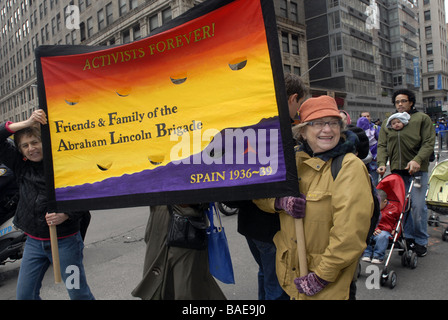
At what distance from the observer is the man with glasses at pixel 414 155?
14.0 feet

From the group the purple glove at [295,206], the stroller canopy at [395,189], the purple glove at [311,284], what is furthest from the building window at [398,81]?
the purple glove at [311,284]

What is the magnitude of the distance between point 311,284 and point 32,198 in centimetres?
216

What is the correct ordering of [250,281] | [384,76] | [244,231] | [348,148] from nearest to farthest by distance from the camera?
[348,148]
[244,231]
[250,281]
[384,76]

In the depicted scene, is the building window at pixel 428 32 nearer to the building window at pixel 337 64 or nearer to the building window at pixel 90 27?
the building window at pixel 337 64

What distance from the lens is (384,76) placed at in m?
59.1

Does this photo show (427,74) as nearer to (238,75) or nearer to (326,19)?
(326,19)

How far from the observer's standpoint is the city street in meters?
3.49

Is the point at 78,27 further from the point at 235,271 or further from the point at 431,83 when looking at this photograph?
the point at 431,83

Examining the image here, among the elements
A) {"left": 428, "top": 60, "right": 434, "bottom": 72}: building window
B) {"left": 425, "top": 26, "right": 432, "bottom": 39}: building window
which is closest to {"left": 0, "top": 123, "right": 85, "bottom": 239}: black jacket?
{"left": 428, "top": 60, "right": 434, "bottom": 72}: building window

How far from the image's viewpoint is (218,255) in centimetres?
252

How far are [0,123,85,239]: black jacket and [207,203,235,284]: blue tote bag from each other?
1.03 meters

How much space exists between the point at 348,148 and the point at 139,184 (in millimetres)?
1356

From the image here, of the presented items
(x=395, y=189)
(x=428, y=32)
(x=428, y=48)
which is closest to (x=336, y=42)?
(x=395, y=189)

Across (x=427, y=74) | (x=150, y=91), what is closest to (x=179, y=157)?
(x=150, y=91)
